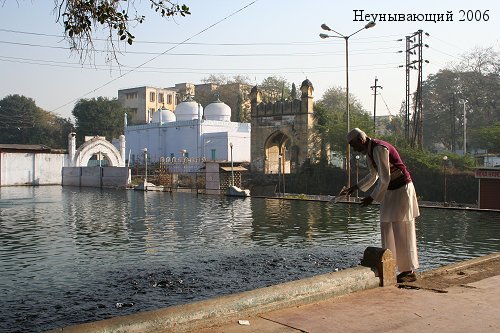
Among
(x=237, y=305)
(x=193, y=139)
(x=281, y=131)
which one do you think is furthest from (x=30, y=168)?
(x=237, y=305)

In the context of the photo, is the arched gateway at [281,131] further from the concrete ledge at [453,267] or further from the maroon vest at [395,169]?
the maroon vest at [395,169]

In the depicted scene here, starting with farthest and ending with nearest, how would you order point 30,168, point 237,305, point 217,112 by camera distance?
point 217,112, point 30,168, point 237,305

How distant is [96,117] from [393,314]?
65730 mm

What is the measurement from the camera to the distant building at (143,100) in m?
81.8

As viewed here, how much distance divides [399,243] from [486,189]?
19.3 metres

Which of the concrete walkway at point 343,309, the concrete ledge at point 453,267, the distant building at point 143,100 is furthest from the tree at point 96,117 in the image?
the concrete walkway at point 343,309

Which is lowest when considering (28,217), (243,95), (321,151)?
(28,217)

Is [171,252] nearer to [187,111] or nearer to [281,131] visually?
[281,131]

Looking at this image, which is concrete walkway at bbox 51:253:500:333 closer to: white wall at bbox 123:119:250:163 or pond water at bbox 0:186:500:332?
pond water at bbox 0:186:500:332

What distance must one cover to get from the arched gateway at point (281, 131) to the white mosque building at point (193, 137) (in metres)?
4.29

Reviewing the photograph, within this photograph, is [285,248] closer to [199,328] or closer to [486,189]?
[199,328]

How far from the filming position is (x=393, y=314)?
176 inches

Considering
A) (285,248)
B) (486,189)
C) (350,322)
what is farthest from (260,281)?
(486,189)

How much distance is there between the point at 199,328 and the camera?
4.11 metres
